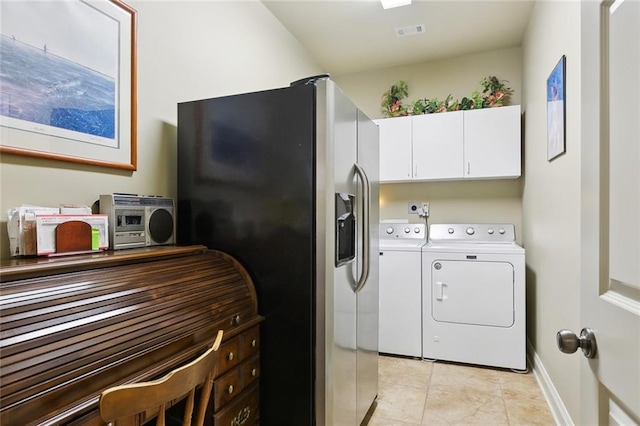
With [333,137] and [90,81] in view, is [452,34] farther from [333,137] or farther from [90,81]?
[90,81]

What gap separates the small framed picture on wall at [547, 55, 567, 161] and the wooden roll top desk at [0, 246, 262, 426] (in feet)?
6.17

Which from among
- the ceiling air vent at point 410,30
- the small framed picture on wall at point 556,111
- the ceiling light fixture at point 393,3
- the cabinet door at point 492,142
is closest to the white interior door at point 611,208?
the small framed picture on wall at point 556,111

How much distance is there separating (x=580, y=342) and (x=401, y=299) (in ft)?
7.69

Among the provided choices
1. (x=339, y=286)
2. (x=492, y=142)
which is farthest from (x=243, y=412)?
(x=492, y=142)

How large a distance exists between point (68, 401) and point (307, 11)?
9.63 ft

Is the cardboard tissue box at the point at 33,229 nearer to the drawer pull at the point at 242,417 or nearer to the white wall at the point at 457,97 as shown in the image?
the drawer pull at the point at 242,417

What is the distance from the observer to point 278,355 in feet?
5.11

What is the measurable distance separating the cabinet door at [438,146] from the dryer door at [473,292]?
3.07 feet

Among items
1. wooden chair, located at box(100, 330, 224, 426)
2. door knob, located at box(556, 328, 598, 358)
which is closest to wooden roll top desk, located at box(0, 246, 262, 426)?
wooden chair, located at box(100, 330, 224, 426)

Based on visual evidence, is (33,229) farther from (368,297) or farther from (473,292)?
(473,292)

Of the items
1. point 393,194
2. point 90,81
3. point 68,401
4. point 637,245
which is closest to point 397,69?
point 393,194

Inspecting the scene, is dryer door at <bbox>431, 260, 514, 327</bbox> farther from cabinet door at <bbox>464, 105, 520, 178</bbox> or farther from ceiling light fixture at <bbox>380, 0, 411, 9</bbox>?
ceiling light fixture at <bbox>380, 0, 411, 9</bbox>

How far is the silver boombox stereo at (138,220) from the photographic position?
4.67 ft

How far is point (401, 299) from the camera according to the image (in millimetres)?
3053
